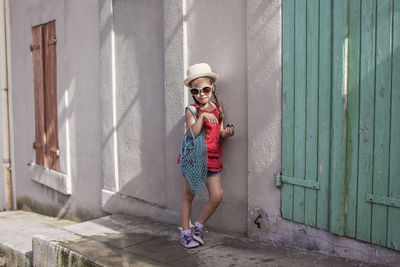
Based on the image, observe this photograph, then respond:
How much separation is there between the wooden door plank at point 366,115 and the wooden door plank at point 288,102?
2.05 ft

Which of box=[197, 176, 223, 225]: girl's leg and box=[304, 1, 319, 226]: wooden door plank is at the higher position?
box=[304, 1, 319, 226]: wooden door plank

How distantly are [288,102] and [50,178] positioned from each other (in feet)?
15.7

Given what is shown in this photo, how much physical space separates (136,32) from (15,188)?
190 inches

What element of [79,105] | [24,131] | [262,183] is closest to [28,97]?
[24,131]

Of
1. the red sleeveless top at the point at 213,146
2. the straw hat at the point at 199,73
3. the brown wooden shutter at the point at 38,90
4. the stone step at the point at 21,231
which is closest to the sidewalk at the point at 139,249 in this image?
the stone step at the point at 21,231

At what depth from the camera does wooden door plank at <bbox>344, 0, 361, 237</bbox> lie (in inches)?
133

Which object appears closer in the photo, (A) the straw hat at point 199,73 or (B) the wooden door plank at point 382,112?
(B) the wooden door plank at point 382,112

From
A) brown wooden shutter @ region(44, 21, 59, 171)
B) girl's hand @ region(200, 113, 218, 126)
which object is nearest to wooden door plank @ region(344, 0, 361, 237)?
girl's hand @ region(200, 113, 218, 126)

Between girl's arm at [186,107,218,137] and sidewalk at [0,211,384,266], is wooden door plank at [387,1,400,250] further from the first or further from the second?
girl's arm at [186,107,218,137]

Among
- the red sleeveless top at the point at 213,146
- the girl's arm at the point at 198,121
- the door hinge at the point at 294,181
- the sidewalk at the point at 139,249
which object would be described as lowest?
the sidewalk at the point at 139,249

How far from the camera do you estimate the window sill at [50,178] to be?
6953 mm

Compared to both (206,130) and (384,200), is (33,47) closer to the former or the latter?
(206,130)

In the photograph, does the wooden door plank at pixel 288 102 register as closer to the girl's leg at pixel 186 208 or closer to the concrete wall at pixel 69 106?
the girl's leg at pixel 186 208

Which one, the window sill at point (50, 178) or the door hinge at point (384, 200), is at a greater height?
the door hinge at point (384, 200)
